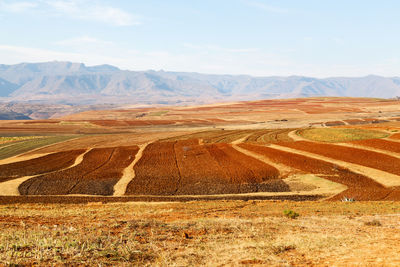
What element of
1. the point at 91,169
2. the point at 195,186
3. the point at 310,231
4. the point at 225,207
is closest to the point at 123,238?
the point at 310,231

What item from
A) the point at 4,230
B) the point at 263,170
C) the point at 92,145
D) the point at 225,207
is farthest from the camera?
the point at 92,145

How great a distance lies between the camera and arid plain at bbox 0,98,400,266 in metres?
13.6

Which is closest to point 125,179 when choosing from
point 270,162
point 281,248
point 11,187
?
point 11,187

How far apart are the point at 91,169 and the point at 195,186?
59.3 feet

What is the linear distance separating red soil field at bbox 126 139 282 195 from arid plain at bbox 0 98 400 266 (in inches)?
6.0

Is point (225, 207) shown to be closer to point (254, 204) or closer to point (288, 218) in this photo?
point (254, 204)

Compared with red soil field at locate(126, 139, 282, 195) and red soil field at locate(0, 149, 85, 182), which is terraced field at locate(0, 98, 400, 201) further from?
red soil field at locate(0, 149, 85, 182)

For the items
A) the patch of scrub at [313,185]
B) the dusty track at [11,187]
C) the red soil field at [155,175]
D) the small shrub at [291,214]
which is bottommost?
the dusty track at [11,187]

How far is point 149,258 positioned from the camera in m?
13.1

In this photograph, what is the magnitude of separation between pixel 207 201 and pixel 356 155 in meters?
31.7

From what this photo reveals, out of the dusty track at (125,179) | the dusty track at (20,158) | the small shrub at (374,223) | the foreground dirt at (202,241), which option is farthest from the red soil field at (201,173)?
the dusty track at (20,158)

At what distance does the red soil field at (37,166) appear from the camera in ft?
157

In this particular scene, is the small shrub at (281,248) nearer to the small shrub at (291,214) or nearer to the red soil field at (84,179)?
the small shrub at (291,214)

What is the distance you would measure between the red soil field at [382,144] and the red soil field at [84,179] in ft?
138
